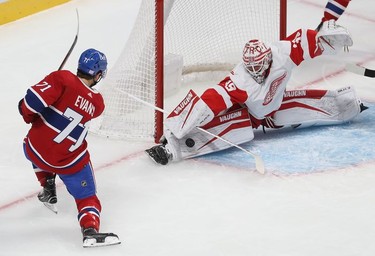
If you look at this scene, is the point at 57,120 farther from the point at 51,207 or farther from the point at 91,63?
the point at 51,207

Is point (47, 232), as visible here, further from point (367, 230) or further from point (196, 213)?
point (367, 230)

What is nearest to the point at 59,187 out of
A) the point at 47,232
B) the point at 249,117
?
the point at 47,232

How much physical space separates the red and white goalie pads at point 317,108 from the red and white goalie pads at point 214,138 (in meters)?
0.22

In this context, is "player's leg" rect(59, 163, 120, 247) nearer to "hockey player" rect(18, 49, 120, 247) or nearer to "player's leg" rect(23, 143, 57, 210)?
"hockey player" rect(18, 49, 120, 247)

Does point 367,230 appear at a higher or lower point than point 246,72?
lower

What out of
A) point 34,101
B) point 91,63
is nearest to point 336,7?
point 91,63

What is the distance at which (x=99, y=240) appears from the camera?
343cm

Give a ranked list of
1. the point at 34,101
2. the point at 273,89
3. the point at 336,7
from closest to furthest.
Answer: the point at 34,101 → the point at 273,89 → the point at 336,7

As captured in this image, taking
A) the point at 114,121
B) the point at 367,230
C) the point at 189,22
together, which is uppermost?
the point at 189,22

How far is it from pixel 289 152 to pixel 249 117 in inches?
8.7

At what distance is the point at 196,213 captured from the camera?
3695mm

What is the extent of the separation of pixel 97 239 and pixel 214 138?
2.88 ft

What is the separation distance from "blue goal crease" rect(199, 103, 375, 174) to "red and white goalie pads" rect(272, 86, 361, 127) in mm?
44

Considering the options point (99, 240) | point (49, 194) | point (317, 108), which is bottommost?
point (99, 240)
